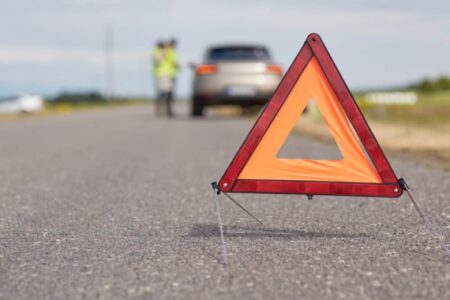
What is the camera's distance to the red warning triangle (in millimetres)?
3945

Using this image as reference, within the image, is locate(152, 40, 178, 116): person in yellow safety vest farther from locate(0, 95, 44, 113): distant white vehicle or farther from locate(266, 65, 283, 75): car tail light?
locate(0, 95, 44, 113): distant white vehicle

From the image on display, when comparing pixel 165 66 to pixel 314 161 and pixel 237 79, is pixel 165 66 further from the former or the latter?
pixel 314 161

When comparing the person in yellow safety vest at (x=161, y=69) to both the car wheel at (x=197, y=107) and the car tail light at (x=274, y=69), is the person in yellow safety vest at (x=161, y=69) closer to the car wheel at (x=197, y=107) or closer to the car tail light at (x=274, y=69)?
the car wheel at (x=197, y=107)

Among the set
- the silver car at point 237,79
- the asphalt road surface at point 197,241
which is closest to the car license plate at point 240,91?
the silver car at point 237,79

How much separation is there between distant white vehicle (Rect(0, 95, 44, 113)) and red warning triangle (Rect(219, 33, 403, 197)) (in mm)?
32131

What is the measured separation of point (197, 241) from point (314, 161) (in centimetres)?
80

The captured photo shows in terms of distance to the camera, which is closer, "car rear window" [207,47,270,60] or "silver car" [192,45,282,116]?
"silver car" [192,45,282,116]

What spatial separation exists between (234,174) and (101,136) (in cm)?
990

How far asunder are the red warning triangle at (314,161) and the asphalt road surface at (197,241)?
0.33 metres

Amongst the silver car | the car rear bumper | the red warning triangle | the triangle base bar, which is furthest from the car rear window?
the triangle base bar

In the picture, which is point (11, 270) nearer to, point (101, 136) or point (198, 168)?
point (198, 168)

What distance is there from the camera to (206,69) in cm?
1738

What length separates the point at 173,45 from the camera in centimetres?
1961

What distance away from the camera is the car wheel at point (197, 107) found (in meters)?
18.4
